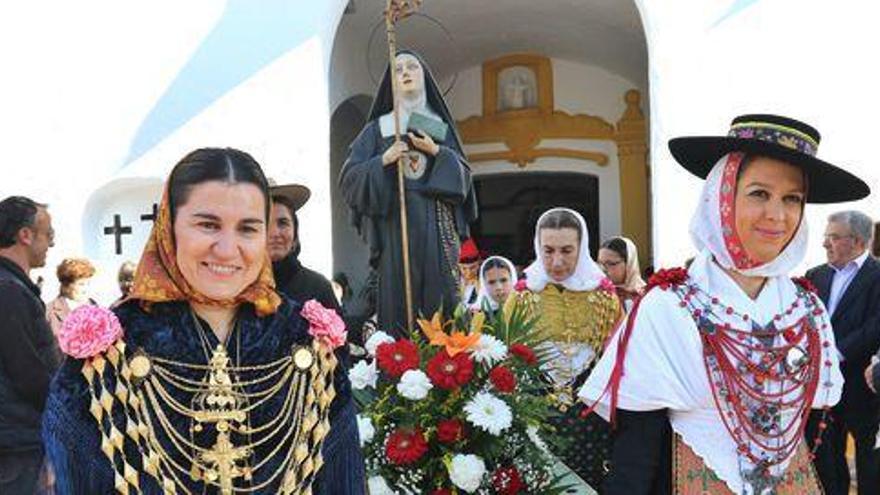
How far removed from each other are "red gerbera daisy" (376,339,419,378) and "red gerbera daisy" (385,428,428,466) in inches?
7.3

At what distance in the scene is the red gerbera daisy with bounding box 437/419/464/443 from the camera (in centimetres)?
294

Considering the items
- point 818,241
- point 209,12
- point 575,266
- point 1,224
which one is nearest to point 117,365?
point 1,224

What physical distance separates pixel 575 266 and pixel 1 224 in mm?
2541

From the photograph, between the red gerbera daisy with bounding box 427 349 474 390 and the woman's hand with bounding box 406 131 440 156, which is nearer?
the red gerbera daisy with bounding box 427 349 474 390

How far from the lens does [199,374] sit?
1.98 metres

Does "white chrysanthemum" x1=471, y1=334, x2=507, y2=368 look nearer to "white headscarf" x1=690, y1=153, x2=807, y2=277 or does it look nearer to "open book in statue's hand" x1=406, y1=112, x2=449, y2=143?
"white headscarf" x1=690, y1=153, x2=807, y2=277

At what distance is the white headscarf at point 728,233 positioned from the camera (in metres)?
2.30

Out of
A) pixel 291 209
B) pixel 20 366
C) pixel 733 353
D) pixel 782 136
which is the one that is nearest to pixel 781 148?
pixel 782 136

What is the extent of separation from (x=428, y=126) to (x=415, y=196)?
→ 34 cm

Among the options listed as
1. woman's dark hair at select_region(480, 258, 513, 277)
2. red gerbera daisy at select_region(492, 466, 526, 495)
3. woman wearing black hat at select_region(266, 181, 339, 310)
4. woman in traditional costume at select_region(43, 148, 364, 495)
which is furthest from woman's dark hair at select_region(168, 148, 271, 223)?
woman's dark hair at select_region(480, 258, 513, 277)

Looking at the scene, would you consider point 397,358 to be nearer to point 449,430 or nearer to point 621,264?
point 449,430

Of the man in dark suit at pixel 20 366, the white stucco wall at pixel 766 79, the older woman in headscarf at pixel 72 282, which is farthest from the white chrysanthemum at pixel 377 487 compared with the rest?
the white stucco wall at pixel 766 79

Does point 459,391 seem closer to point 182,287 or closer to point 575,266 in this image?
point 182,287

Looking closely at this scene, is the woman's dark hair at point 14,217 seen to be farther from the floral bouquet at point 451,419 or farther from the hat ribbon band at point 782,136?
the hat ribbon band at point 782,136
